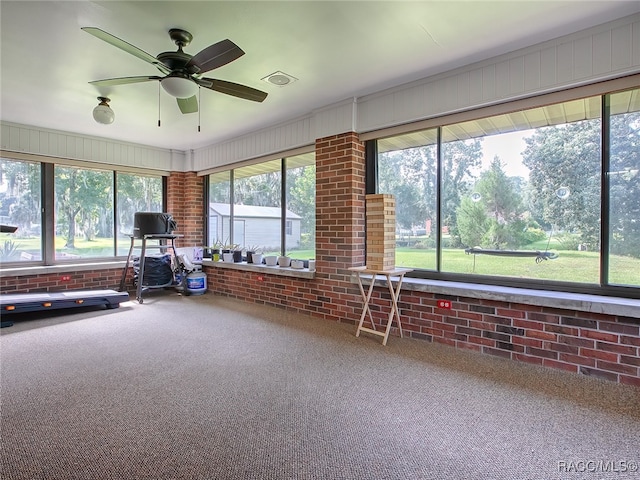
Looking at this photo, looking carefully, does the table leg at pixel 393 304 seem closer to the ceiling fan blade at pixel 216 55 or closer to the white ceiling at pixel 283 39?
the white ceiling at pixel 283 39

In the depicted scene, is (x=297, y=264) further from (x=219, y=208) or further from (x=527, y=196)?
(x=527, y=196)

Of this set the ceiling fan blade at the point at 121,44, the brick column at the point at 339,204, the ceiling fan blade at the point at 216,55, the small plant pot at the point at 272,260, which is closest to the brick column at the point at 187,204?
the small plant pot at the point at 272,260

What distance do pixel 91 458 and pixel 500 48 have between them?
4129 millimetres

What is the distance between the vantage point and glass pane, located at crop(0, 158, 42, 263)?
4938 millimetres

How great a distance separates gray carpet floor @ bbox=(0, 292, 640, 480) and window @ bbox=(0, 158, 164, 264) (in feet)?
7.52

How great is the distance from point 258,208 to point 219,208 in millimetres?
1173

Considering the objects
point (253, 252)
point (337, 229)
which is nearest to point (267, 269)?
point (253, 252)

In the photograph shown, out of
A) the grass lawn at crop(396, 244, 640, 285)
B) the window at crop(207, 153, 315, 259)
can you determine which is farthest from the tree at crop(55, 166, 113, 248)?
the grass lawn at crop(396, 244, 640, 285)

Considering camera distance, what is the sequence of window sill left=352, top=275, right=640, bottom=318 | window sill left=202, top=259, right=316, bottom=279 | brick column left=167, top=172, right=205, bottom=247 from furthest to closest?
brick column left=167, top=172, right=205, bottom=247
window sill left=202, top=259, right=316, bottom=279
window sill left=352, top=275, right=640, bottom=318

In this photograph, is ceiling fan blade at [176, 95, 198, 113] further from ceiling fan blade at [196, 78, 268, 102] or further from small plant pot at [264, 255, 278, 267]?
small plant pot at [264, 255, 278, 267]

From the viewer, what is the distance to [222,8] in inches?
90.8

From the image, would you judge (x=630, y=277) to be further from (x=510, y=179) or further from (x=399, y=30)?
(x=399, y=30)

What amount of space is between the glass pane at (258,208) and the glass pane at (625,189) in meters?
4.03

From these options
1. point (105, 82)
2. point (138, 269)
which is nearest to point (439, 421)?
point (105, 82)
